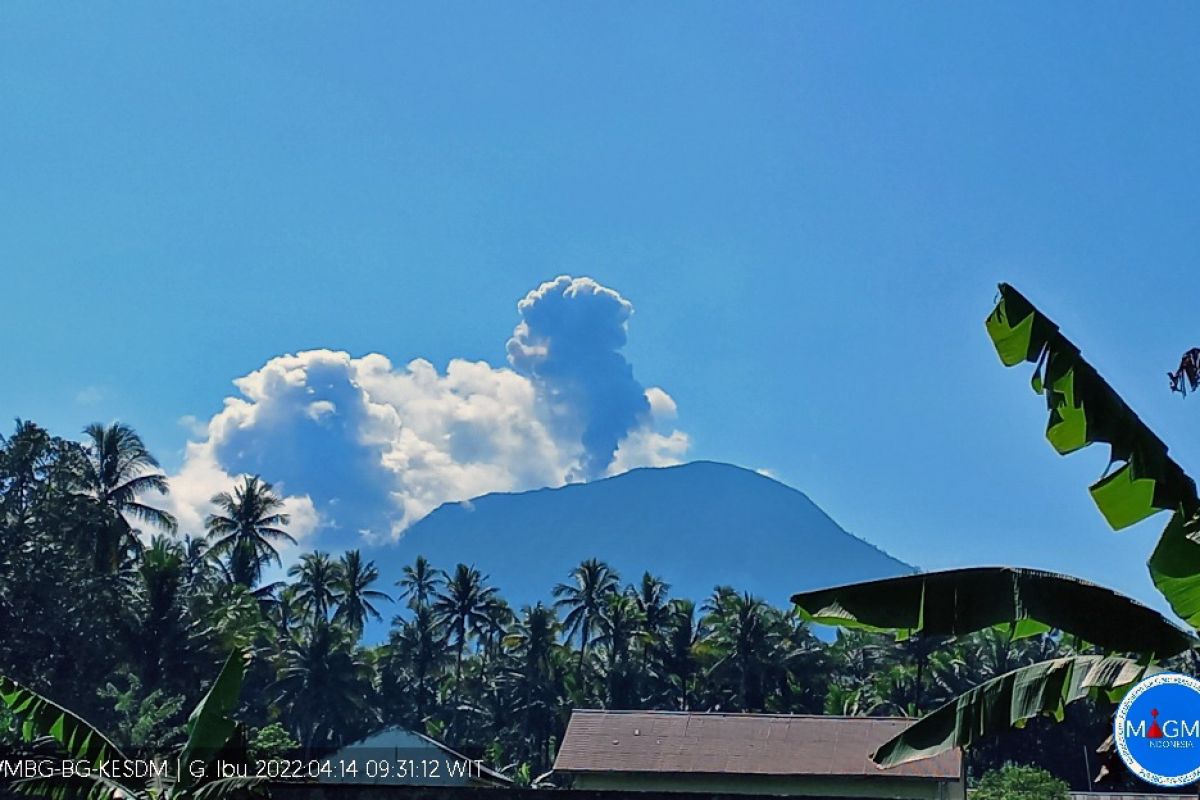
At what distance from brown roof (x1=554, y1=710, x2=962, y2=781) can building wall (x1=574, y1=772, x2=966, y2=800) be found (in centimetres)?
22

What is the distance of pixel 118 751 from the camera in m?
14.1

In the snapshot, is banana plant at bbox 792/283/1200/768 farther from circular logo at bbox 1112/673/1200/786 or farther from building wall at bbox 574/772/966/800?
building wall at bbox 574/772/966/800

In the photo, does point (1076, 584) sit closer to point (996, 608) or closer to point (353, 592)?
point (996, 608)

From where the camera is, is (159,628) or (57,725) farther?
(159,628)

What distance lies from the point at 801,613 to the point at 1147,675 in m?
2.33

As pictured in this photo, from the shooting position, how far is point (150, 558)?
46.5m

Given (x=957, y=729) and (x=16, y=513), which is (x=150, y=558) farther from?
(x=957, y=729)

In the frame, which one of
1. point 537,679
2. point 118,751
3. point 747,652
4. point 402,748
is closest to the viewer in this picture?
point 118,751

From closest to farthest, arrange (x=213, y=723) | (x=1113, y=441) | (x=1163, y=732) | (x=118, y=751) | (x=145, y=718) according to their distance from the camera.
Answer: (x=1113, y=441) → (x=1163, y=732) → (x=213, y=723) → (x=118, y=751) → (x=145, y=718)

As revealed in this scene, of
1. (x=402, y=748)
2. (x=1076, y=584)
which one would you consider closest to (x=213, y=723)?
(x=1076, y=584)

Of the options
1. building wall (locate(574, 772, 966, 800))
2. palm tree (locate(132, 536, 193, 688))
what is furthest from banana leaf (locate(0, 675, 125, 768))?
palm tree (locate(132, 536, 193, 688))

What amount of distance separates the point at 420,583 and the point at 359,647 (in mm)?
10892

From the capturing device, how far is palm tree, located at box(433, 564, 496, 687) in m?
69.3

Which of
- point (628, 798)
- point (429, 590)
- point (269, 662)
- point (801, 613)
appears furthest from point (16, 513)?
point (801, 613)
